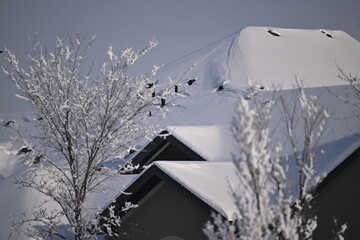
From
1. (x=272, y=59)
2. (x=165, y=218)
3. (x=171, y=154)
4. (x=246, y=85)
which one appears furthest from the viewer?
(x=272, y=59)

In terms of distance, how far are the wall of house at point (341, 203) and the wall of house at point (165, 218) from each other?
2.48 m

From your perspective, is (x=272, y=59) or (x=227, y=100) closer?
(x=227, y=100)

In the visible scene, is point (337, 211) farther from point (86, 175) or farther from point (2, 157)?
point (2, 157)

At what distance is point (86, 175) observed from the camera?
6730 mm

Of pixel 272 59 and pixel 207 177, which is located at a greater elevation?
pixel 207 177

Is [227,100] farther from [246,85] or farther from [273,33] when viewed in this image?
[273,33]

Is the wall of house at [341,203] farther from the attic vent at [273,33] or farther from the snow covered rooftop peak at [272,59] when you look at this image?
the attic vent at [273,33]

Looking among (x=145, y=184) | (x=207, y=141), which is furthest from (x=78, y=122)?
(x=207, y=141)

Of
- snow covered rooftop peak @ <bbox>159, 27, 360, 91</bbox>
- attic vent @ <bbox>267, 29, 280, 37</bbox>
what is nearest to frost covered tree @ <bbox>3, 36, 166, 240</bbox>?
snow covered rooftop peak @ <bbox>159, 27, 360, 91</bbox>

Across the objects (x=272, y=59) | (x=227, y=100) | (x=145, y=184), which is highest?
(x=145, y=184)

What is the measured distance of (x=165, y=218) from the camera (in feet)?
24.0

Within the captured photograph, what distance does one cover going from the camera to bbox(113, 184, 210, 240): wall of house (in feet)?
22.9

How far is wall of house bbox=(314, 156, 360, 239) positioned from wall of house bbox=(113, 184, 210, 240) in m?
2.48

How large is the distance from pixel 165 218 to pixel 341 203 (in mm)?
3827
